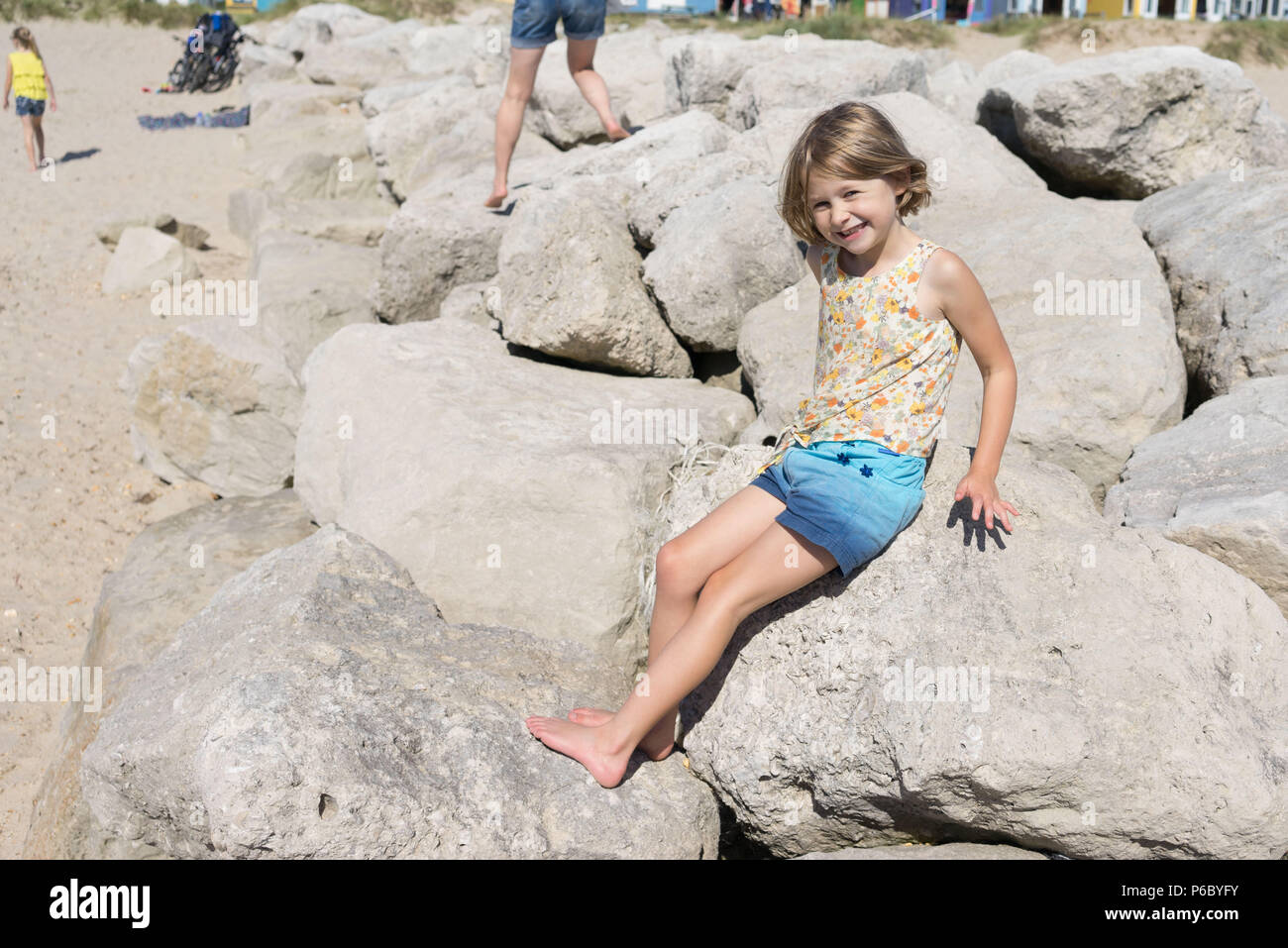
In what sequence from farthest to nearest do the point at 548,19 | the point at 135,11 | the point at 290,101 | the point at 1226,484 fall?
the point at 135,11
the point at 290,101
the point at 548,19
the point at 1226,484

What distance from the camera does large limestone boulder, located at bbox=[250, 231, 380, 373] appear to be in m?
5.45

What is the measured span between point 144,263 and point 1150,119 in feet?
21.3

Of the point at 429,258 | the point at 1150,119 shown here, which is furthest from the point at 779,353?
the point at 1150,119

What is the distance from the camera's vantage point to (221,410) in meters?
5.31

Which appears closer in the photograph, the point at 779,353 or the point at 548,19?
the point at 779,353

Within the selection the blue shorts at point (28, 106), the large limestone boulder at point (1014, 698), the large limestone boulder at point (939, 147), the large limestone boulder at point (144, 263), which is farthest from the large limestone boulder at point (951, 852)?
the blue shorts at point (28, 106)

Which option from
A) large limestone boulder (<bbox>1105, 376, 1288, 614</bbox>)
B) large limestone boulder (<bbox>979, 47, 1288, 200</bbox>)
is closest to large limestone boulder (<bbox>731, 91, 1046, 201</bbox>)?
large limestone boulder (<bbox>979, 47, 1288, 200</bbox>)

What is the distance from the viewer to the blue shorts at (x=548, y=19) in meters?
5.54

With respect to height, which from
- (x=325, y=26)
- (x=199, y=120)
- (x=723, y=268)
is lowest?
(x=199, y=120)

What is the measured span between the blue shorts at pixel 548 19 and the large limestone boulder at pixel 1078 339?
8.14 feet

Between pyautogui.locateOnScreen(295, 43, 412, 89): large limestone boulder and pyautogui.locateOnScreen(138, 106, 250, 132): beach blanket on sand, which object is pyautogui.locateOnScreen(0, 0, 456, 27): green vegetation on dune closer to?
pyautogui.locateOnScreen(295, 43, 412, 89): large limestone boulder

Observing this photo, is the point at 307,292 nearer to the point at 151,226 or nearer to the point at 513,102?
the point at 513,102

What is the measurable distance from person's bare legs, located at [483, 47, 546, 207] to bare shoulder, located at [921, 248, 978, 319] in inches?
136
